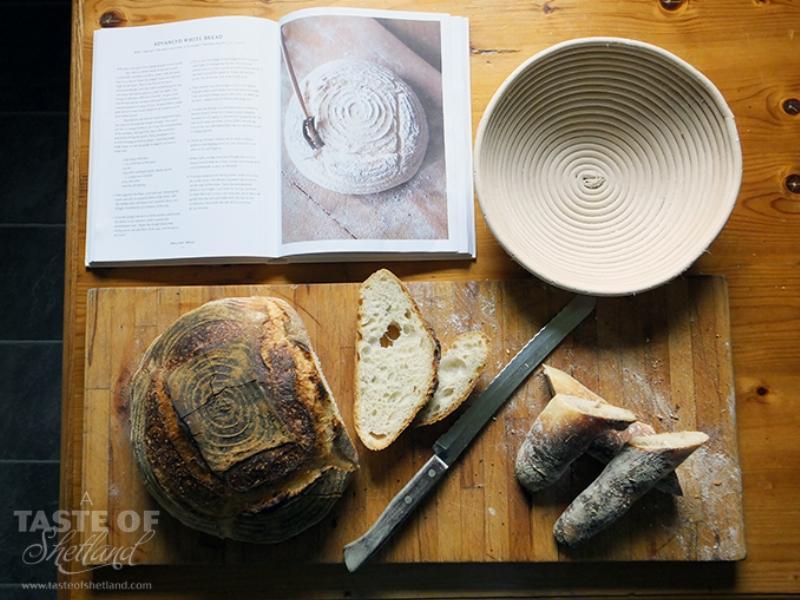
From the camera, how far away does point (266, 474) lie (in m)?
0.73

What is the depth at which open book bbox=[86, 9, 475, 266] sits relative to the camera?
0.90m

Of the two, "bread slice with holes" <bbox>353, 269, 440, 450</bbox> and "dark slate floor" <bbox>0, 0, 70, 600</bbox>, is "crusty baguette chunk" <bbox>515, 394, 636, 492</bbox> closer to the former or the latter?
"bread slice with holes" <bbox>353, 269, 440, 450</bbox>

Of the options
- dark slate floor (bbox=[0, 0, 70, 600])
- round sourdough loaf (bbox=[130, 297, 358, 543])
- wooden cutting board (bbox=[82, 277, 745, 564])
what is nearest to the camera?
round sourdough loaf (bbox=[130, 297, 358, 543])

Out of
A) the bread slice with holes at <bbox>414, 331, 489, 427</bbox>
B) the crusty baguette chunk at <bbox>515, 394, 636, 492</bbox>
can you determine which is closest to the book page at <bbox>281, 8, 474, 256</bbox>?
the bread slice with holes at <bbox>414, 331, 489, 427</bbox>

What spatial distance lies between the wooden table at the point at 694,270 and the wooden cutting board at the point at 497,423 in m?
0.03

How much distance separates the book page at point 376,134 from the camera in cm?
90

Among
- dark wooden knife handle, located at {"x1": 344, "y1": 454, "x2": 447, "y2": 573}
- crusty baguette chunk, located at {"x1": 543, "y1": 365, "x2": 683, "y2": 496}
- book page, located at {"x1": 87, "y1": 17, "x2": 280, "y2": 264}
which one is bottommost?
dark wooden knife handle, located at {"x1": 344, "y1": 454, "x2": 447, "y2": 573}

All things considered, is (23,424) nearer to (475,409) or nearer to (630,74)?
(475,409)

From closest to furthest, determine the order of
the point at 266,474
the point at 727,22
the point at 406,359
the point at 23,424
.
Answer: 1. the point at 266,474
2. the point at 406,359
3. the point at 727,22
4. the point at 23,424

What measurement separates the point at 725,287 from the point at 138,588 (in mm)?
851

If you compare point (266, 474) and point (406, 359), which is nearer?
point (266, 474)

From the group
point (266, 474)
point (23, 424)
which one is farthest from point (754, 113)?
point (23, 424)

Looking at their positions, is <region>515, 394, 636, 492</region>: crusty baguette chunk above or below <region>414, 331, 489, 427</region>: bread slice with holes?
below

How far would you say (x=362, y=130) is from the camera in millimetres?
923
